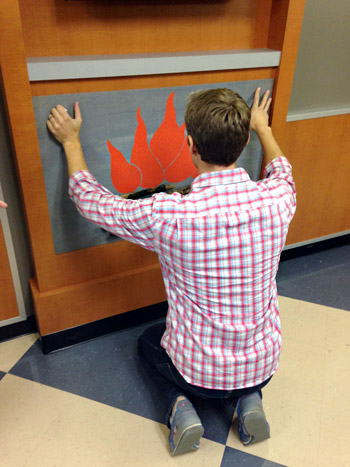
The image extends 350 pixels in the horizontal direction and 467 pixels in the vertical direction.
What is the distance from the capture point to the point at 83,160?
1.27 meters

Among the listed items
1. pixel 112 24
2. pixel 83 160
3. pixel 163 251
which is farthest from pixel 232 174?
pixel 112 24

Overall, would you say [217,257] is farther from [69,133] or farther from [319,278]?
[319,278]

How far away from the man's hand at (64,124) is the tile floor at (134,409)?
86 cm

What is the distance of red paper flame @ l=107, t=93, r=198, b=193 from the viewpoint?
143cm

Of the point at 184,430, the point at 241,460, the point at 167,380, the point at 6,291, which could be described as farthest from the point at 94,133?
the point at 241,460

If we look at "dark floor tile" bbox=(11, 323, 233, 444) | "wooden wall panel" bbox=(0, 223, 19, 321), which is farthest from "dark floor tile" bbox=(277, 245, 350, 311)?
"wooden wall panel" bbox=(0, 223, 19, 321)

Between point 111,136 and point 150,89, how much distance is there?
0.21m

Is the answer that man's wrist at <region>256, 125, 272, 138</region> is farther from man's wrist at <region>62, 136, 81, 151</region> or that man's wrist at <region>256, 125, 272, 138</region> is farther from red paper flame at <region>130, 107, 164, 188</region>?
man's wrist at <region>62, 136, 81, 151</region>

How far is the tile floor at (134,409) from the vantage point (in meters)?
1.25

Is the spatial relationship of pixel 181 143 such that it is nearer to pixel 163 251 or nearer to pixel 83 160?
pixel 83 160

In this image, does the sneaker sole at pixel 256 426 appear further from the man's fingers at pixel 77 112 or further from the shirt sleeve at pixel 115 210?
the man's fingers at pixel 77 112

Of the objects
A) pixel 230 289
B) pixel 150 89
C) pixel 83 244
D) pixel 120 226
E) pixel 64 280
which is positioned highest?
pixel 150 89

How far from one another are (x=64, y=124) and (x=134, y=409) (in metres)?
0.99

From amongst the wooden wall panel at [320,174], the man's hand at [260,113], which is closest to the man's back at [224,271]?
the man's hand at [260,113]
